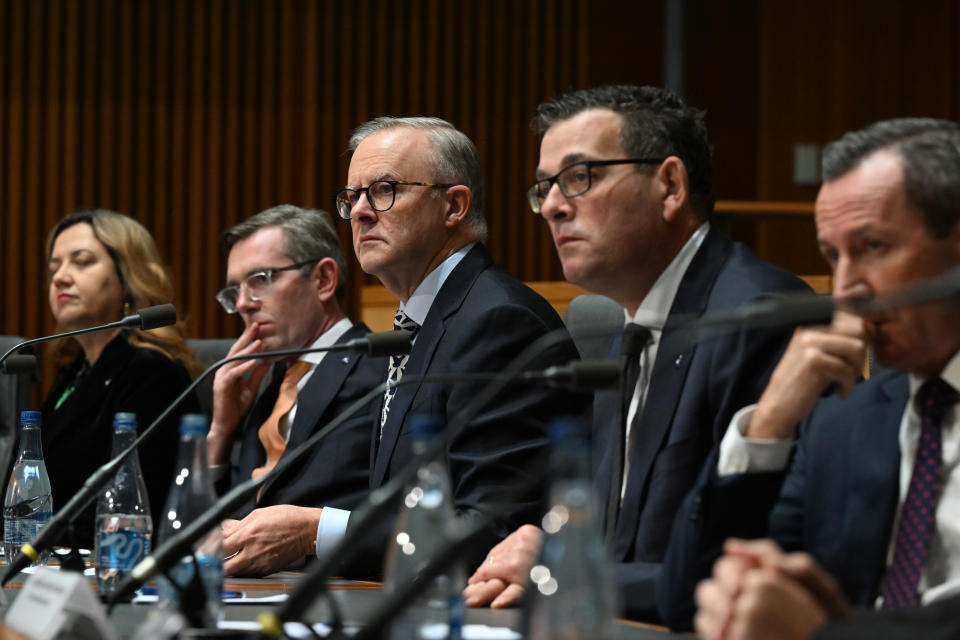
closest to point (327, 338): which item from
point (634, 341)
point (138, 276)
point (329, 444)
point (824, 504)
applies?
point (329, 444)

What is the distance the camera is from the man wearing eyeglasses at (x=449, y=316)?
2439 millimetres

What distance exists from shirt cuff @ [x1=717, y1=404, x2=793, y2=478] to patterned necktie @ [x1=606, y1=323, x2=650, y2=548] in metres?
0.45

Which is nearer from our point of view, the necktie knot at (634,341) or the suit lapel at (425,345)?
the necktie knot at (634,341)

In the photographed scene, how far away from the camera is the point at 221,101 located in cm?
589

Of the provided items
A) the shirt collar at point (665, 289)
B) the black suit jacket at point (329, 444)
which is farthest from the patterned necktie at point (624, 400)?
the black suit jacket at point (329, 444)

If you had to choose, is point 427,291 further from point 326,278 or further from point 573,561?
point 573,561

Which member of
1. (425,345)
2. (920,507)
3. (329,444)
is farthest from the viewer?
(329,444)

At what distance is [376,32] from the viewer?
599cm

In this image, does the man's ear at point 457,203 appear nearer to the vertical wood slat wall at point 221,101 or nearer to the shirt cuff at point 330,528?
the shirt cuff at point 330,528

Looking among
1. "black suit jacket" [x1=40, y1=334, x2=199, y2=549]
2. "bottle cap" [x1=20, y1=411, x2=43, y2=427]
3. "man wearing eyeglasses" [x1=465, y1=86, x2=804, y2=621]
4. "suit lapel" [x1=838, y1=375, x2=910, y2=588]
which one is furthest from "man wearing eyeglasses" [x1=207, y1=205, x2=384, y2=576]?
"suit lapel" [x1=838, y1=375, x2=910, y2=588]

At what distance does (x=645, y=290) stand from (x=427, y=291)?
0.68 m

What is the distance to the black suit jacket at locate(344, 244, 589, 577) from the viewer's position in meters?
2.41

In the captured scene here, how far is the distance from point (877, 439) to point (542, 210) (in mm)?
1024

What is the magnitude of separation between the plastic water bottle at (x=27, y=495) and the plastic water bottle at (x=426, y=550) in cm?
166
